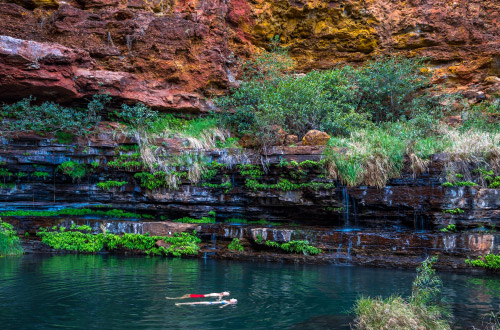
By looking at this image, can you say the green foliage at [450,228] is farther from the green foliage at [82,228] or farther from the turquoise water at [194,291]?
the green foliage at [82,228]

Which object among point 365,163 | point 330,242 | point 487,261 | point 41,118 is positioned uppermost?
point 41,118

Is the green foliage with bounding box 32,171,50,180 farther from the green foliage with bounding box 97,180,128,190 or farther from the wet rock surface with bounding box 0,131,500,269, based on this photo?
the green foliage with bounding box 97,180,128,190

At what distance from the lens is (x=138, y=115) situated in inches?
528

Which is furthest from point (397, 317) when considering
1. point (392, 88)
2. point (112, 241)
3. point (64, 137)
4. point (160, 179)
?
point (392, 88)

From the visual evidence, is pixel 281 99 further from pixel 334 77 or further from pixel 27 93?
pixel 27 93

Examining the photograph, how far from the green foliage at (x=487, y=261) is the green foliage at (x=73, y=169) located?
11.2 metres

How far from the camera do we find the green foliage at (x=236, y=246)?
9.91 meters

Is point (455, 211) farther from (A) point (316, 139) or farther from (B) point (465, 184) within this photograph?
(A) point (316, 139)

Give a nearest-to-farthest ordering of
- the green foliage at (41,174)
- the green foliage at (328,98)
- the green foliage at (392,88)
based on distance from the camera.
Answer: the green foliage at (41,174)
the green foliage at (328,98)
the green foliage at (392,88)

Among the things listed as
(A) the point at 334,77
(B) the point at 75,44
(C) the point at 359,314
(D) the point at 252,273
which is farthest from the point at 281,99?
(C) the point at 359,314

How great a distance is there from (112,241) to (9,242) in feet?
8.81

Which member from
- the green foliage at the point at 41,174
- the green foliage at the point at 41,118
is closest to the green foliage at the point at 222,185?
the green foliage at the point at 41,118

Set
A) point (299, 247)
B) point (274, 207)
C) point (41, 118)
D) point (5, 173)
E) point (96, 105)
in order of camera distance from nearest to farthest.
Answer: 1. point (299, 247)
2. point (274, 207)
3. point (5, 173)
4. point (41, 118)
5. point (96, 105)

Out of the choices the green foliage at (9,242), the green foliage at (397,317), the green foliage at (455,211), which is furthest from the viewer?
the green foliage at (9,242)
